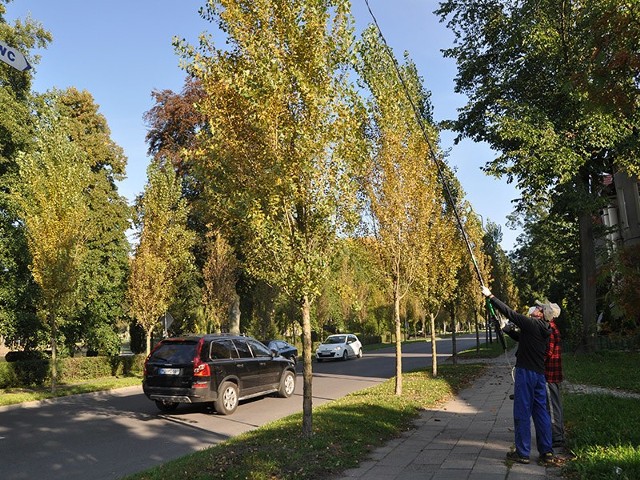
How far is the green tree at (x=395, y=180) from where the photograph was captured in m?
12.6

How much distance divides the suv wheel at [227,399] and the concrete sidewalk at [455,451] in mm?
4513

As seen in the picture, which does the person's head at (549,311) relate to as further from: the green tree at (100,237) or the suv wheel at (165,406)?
the green tree at (100,237)

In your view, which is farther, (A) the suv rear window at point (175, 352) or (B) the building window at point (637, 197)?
(B) the building window at point (637, 197)

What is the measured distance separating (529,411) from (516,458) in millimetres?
599

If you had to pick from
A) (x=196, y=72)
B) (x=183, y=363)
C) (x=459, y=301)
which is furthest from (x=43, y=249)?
(x=459, y=301)

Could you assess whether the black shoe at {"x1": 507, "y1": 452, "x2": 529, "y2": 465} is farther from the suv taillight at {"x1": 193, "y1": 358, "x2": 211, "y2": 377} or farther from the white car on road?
the white car on road

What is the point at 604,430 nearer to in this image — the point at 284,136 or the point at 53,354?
the point at 284,136

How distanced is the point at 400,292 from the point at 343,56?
6.79 metres

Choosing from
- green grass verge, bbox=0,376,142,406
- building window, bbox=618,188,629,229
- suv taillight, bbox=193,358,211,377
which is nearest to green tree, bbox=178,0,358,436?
suv taillight, bbox=193,358,211,377

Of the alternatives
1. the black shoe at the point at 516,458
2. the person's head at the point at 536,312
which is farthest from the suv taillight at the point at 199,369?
the person's head at the point at 536,312

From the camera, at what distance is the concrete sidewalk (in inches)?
229

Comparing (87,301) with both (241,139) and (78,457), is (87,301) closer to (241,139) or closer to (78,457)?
(78,457)

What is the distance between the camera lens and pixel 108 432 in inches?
396

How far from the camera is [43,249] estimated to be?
1642 cm
